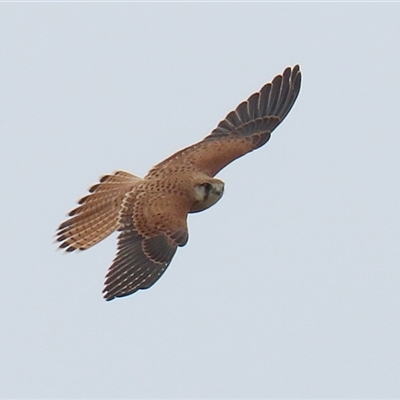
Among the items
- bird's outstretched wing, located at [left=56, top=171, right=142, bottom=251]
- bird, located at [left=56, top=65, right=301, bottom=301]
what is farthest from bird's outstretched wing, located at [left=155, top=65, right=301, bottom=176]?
bird's outstretched wing, located at [left=56, top=171, right=142, bottom=251]

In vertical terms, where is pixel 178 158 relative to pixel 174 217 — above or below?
above

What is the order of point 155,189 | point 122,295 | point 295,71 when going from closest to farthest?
point 122,295, point 155,189, point 295,71

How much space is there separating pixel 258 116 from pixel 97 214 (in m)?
2.35

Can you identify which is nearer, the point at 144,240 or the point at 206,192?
the point at 144,240

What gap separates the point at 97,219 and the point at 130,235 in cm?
89

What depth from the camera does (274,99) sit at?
15.7 metres

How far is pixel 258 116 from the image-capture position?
15.7 meters

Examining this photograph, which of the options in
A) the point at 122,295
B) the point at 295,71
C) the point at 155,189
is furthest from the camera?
the point at 295,71

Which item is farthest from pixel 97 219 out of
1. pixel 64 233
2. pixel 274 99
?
pixel 274 99

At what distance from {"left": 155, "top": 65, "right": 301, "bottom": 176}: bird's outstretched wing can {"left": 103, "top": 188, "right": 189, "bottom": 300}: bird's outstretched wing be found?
55.1 inches

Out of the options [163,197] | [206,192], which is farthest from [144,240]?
[206,192]

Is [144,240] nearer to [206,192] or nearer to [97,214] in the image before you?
[206,192]

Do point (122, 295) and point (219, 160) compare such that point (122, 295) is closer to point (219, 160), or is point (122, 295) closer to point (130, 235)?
point (130, 235)

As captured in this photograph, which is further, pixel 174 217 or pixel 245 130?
pixel 245 130
